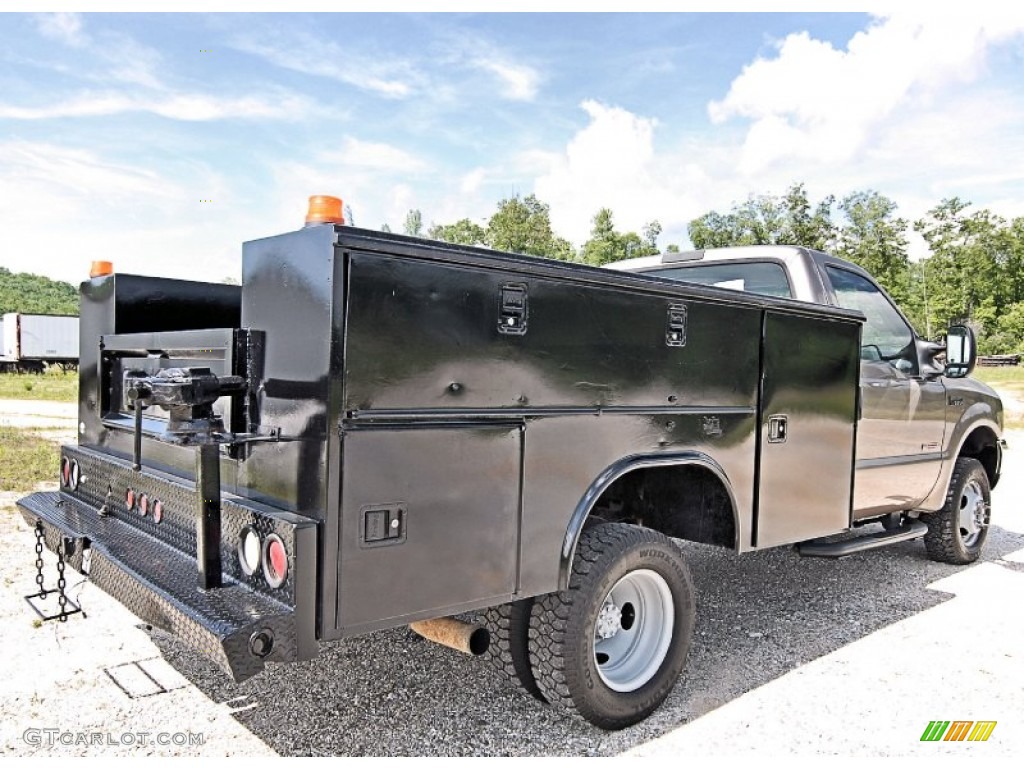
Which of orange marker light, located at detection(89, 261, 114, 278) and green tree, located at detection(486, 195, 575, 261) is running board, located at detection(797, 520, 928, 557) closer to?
orange marker light, located at detection(89, 261, 114, 278)

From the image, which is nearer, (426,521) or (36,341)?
(426,521)

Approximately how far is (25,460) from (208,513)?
8.63 meters

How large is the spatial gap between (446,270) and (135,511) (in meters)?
1.89

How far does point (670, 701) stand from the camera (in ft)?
11.9

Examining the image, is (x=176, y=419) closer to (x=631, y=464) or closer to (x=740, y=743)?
(x=631, y=464)

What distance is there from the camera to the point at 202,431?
8.58 feet

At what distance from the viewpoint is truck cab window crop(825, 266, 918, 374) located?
493 cm

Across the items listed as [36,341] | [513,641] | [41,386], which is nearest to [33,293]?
[36,341]

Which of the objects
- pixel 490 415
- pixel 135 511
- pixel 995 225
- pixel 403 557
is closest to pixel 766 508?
pixel 490 415

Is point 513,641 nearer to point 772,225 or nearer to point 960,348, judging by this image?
point 960,348

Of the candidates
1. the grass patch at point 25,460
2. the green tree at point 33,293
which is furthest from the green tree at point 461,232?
the green tree at point 33,293

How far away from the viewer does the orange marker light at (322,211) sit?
2.53m

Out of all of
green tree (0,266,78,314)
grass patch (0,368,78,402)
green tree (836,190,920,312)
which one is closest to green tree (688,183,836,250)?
green tree (836,190,920,312)

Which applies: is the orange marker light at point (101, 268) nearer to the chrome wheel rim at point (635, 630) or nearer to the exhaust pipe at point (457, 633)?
the exhaust pipe at point (457, 633)
